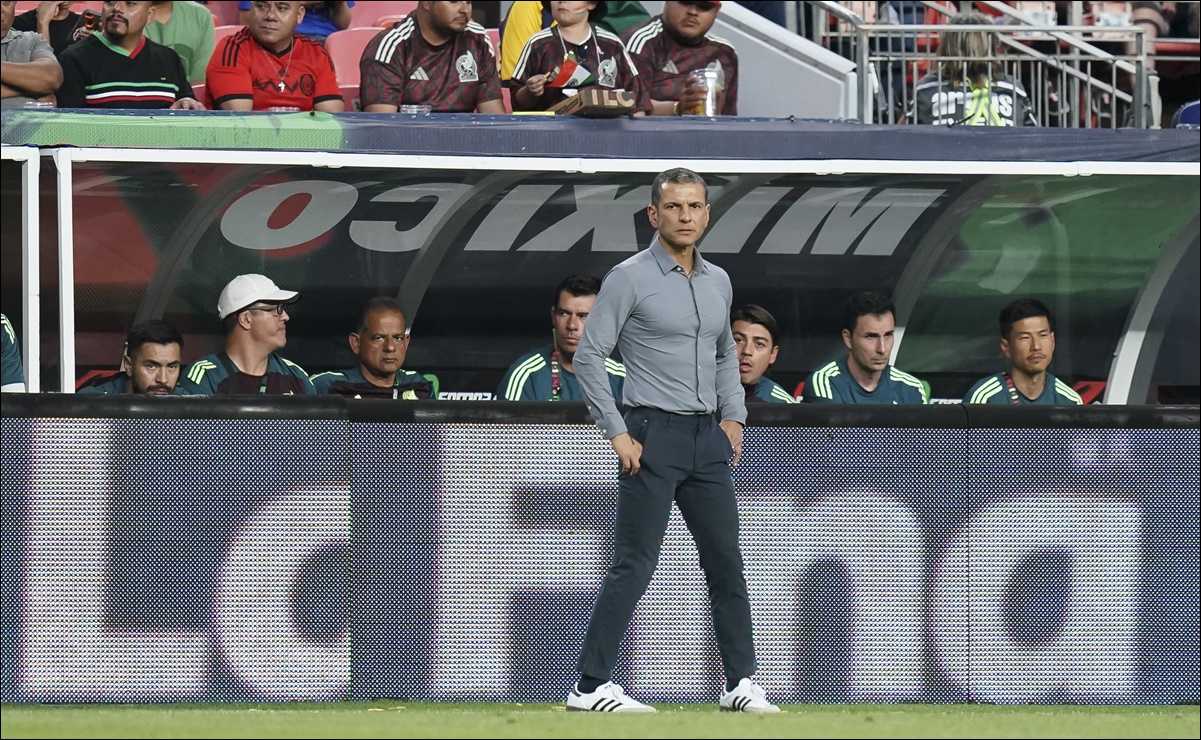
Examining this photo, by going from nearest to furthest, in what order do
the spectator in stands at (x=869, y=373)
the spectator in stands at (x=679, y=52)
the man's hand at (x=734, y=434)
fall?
the man's hand at (x=734, y=434), the spectator in stands at (x=869, y=373), the spectator in stands at (x=679, y=52)

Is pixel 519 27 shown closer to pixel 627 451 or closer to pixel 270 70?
pixel 270 70

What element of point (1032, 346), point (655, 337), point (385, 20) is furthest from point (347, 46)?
point (655, 337)

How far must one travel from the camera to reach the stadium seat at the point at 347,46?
33.9 ft

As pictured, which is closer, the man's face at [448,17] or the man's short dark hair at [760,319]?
the man's short dark hair at [760,319]

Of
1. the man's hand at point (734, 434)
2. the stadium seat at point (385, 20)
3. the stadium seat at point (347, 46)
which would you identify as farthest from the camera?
the stadium seat at point (385, 20)

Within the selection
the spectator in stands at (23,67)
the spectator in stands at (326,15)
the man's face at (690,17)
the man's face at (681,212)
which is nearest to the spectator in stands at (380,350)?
the spectator in stands at (23,67)

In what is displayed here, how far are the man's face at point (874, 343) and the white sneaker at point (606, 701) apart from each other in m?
3.11

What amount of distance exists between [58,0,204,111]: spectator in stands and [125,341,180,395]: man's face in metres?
1.23

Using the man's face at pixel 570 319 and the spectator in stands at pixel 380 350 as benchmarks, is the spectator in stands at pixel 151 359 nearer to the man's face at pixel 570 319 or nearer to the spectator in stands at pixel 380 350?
the spectator in stands at pixel 380 350

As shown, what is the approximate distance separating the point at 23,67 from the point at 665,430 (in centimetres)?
397

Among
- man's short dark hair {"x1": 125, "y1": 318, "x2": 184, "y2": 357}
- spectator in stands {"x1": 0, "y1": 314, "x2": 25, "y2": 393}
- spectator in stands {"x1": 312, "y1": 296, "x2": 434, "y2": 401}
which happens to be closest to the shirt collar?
spectator in stands {"x1": 312, "y1": 296, "x2": 434, "y2": 401}

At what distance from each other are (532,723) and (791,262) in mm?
4730

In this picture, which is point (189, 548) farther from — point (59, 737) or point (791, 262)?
point (791, 262)

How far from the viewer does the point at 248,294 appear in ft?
26.4
